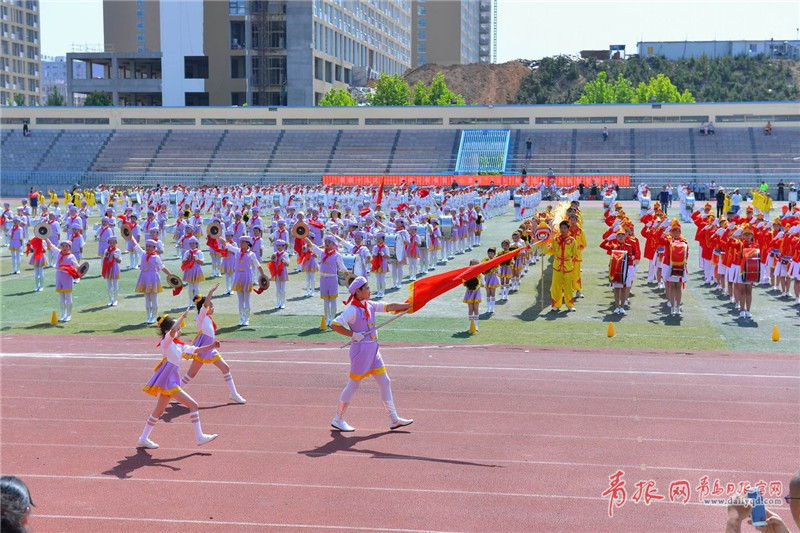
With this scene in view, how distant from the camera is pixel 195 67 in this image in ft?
304

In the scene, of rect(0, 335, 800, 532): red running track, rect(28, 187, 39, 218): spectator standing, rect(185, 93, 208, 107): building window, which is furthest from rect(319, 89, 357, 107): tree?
rect(0, 335, 800, 532): red running track

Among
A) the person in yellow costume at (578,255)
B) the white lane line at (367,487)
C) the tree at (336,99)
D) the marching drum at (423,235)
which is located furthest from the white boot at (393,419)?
the tree at (336,99)

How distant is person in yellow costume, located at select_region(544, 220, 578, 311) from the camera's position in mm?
19609

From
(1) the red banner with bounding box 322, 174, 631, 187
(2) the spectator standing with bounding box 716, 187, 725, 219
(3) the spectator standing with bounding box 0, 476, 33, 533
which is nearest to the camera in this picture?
(3) the spectator standing with bounding box 0, 476, 33, 533

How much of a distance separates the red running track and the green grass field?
1669mm

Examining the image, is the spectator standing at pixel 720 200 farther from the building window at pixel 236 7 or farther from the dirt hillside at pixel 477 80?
the dirt hillside at pixel 477 80

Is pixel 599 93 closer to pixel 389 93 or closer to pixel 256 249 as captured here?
pixel 389 93

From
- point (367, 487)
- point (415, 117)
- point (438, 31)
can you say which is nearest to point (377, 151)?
point (415, 117)

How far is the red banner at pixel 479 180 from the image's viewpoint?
61.8 metres

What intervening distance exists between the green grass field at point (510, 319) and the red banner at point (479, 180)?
37.7 metres

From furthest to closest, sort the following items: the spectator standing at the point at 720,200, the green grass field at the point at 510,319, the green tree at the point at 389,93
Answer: the green tree at the point at 389,93 < the spectator standing at the point at 720,200 < the green grass field at the point at 510,319

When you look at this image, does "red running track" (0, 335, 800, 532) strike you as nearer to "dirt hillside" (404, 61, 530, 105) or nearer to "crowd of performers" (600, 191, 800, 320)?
"crowd of performers" (600, 191, 800, 320)

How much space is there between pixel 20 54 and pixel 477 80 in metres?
67.8

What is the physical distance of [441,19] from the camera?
158m
